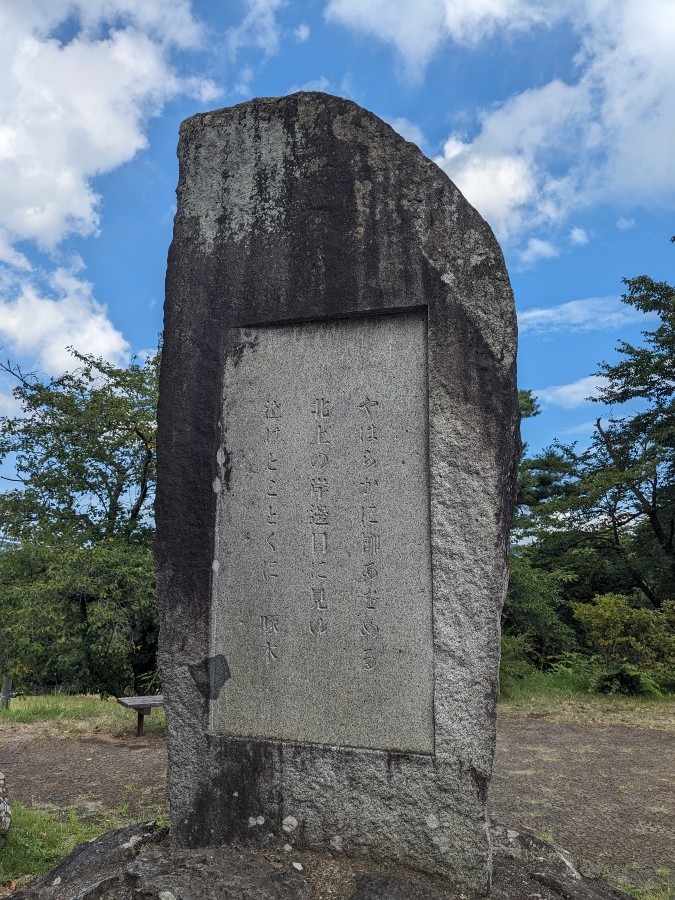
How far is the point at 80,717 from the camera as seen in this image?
8086 mm

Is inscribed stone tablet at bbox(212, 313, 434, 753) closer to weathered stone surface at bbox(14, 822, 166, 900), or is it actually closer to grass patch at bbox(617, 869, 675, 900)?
weathered stone surface at bbox(14, 822, 166, 900)

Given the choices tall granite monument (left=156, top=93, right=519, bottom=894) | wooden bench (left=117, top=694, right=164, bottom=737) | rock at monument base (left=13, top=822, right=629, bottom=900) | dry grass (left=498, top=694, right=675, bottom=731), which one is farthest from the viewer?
dry grass (left=498, top=694, right=675, bottom=731)

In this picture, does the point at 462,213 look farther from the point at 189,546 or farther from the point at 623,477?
the point at 623,477

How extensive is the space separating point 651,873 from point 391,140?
4107 millimetres

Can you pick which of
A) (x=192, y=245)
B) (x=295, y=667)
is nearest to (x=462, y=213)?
(x=192, y=245)

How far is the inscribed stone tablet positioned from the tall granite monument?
0.03 feet

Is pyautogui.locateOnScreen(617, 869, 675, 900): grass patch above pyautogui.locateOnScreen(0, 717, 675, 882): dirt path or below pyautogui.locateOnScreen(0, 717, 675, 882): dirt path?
above

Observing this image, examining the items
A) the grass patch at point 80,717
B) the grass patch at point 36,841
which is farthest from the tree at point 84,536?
the grass patch at point 36,841

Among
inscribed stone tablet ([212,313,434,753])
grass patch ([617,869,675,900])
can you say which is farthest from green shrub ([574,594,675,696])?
inscribed stone tablet ([212,313,434,753])

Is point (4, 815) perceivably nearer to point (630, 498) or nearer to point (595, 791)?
point (595, 791)

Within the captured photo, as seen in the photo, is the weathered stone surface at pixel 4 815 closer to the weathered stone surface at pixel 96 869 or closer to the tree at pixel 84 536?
the weathered stone surface at pixel 96 869

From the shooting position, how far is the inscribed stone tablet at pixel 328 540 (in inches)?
116

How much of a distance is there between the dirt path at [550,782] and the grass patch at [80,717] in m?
0.34

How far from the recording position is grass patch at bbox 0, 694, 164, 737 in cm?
752
